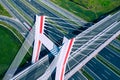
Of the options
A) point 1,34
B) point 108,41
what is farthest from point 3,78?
point 108,41

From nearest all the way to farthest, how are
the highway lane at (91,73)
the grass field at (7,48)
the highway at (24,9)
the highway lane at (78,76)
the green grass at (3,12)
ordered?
1. the highway lane at (78,76)
2. the highway lane at (91,73)
3. the grass field at (7,48)
4. the highway at (24,9)
5. the green grass at (3,12)

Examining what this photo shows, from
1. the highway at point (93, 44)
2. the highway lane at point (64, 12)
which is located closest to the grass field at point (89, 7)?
the highway lane at point (64, 12)

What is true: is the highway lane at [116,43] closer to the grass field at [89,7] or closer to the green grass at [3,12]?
the grass field at [89,7]

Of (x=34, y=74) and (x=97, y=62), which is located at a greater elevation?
(x=34, y=74)

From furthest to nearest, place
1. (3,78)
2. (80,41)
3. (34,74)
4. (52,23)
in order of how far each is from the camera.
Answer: (52,23) < (80,41) < (3,78) < (34,74)

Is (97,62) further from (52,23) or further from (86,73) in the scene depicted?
(52,23)

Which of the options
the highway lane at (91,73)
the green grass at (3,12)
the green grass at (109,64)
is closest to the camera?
the highway lane at (91,73)
